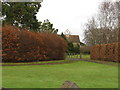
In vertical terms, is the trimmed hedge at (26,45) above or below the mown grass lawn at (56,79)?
above

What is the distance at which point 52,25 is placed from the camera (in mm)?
47375

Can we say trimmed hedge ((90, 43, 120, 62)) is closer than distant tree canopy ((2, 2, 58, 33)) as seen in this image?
Yes

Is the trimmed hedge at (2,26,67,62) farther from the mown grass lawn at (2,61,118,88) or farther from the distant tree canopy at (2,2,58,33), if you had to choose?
the mown grass lawn at (2,61,118,88)

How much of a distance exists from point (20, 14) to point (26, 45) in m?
10.7

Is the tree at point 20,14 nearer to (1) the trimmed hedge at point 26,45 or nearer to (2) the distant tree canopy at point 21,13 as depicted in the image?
(2) the distant tree canopy at point 21,13

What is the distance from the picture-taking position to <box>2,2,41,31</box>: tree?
32656 millimetres

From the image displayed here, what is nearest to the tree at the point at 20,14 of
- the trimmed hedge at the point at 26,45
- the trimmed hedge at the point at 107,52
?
the trimmed hedge at the point at 26,45

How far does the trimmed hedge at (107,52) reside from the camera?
23647 millimetres

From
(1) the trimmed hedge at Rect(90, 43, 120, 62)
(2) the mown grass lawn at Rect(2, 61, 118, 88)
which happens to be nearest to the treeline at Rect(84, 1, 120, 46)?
(1) the trimmed hedge at Rect(90, 43, 120, 62)

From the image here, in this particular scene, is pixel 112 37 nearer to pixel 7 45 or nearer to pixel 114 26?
pixel 114 26

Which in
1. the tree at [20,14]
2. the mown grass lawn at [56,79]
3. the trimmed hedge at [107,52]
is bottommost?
the mown grass lawn at [56,79]

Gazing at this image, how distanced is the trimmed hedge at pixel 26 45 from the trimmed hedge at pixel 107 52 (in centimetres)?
667

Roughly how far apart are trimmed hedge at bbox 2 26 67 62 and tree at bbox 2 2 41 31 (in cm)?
797

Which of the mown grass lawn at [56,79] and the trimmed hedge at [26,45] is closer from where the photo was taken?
the mown grass lawn at [56,79]
